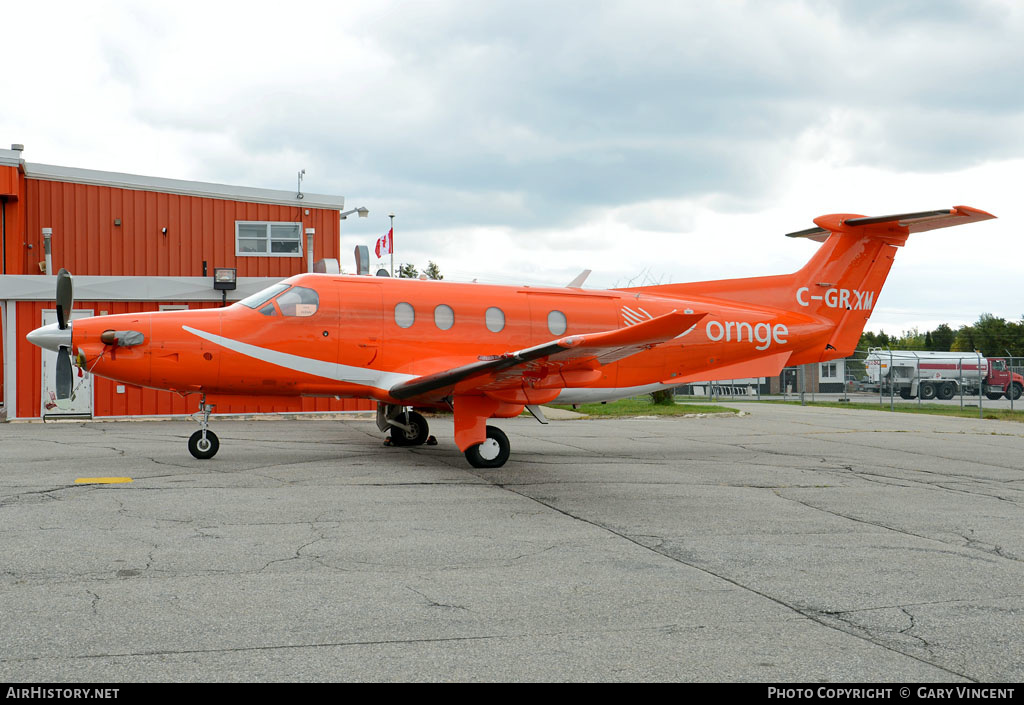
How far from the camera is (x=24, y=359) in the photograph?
1977cm

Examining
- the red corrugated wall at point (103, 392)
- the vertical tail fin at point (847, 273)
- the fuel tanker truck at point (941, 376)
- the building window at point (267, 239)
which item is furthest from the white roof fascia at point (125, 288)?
the fuel tanker truck at point (941, 376)

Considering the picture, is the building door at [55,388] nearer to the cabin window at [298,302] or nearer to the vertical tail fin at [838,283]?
the cabin window at [298,302]

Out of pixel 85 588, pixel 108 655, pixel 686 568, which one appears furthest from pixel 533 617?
pixel 85 588

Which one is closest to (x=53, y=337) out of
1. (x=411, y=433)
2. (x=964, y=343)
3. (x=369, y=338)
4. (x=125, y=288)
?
(x=369, y=338)

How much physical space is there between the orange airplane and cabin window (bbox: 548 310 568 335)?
2cm

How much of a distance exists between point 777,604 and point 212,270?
2276 centimetres

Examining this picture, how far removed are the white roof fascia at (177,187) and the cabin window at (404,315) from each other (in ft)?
48.5

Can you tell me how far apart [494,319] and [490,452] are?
2.37 metres

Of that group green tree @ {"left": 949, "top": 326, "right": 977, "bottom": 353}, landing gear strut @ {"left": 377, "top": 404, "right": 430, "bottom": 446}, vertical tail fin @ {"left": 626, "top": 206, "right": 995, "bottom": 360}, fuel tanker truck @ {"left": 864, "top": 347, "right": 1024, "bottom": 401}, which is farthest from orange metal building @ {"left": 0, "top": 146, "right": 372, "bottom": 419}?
green tree @ {"left": 949, "top": 326, "right": 977, "bottom": 353}

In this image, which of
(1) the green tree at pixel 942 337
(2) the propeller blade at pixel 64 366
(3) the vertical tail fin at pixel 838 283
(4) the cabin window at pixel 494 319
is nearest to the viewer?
(2) the propeller blade at pixel 64 366

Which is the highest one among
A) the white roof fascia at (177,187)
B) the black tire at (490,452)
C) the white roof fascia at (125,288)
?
the white roof fascia at (177,187)

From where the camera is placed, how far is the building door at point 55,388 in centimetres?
1959

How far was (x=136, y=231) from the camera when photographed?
24.5m
